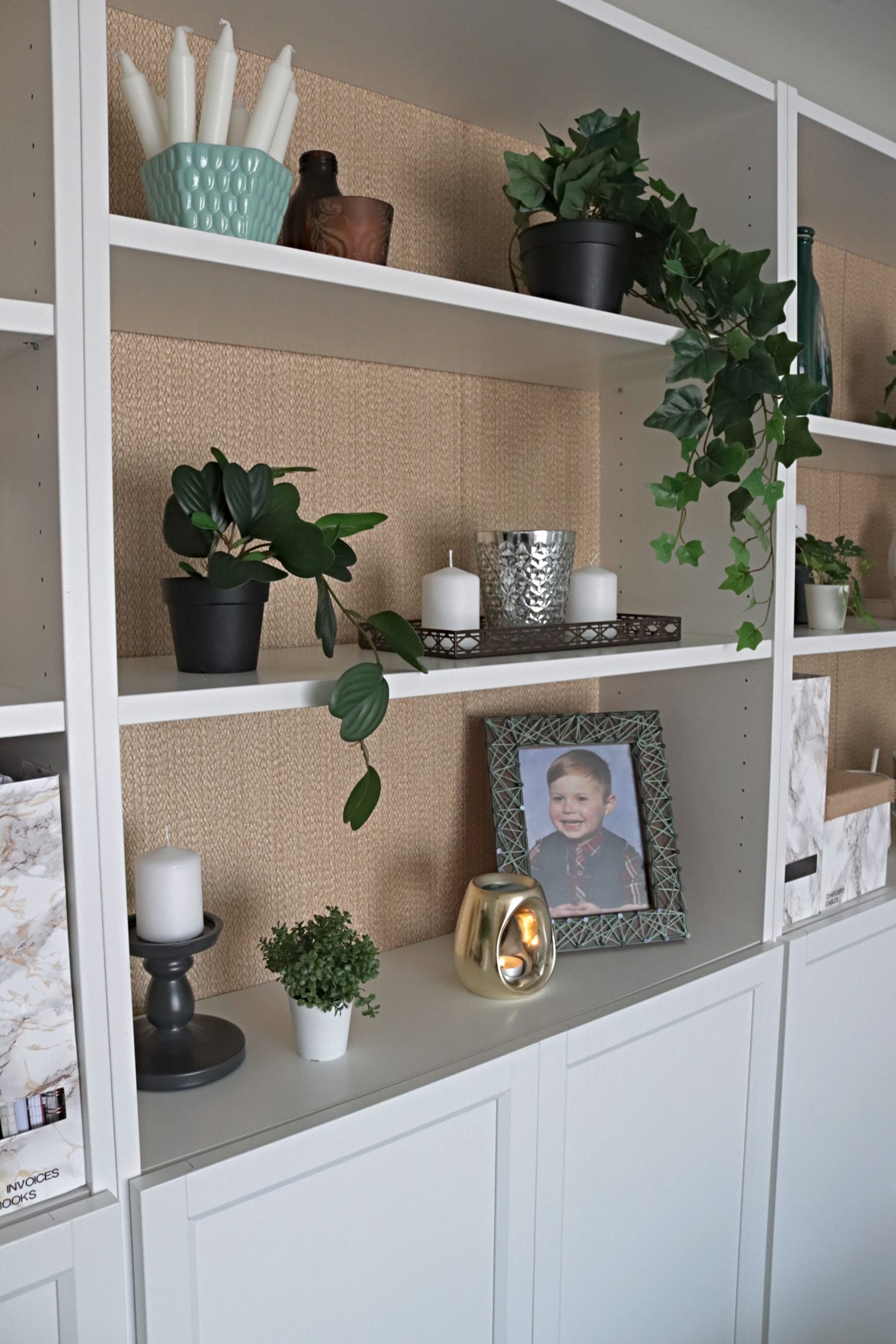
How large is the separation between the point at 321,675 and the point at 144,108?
53cm

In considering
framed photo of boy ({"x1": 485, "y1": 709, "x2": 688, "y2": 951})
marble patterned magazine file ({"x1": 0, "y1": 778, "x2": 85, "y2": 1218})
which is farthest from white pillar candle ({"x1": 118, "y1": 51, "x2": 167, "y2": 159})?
framed photo of boy ({"x1": 485, "y1": 709, "x2": 688, "y2": 951})

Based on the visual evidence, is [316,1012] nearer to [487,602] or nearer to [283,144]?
[487,602]

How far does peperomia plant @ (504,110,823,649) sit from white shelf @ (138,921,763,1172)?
476mm

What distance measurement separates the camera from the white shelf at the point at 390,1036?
1.00m

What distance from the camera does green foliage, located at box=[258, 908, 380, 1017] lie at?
1.11 m

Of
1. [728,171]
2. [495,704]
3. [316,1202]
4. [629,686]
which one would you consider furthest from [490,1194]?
[728,171]

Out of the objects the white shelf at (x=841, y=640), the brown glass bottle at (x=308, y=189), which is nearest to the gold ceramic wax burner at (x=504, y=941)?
the white shelf at (x=841, y=640)

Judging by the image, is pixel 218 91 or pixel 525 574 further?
pixel 525 574

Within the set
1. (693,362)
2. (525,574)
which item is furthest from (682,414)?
(525,574)

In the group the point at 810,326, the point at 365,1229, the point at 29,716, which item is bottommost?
the point at 365,1229

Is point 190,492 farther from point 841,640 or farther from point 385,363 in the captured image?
point 841,640

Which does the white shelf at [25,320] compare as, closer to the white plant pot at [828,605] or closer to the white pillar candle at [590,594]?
the white pillar candle at [590,594]

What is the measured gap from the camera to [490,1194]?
1.14 metres

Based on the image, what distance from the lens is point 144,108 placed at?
0.96 meters
